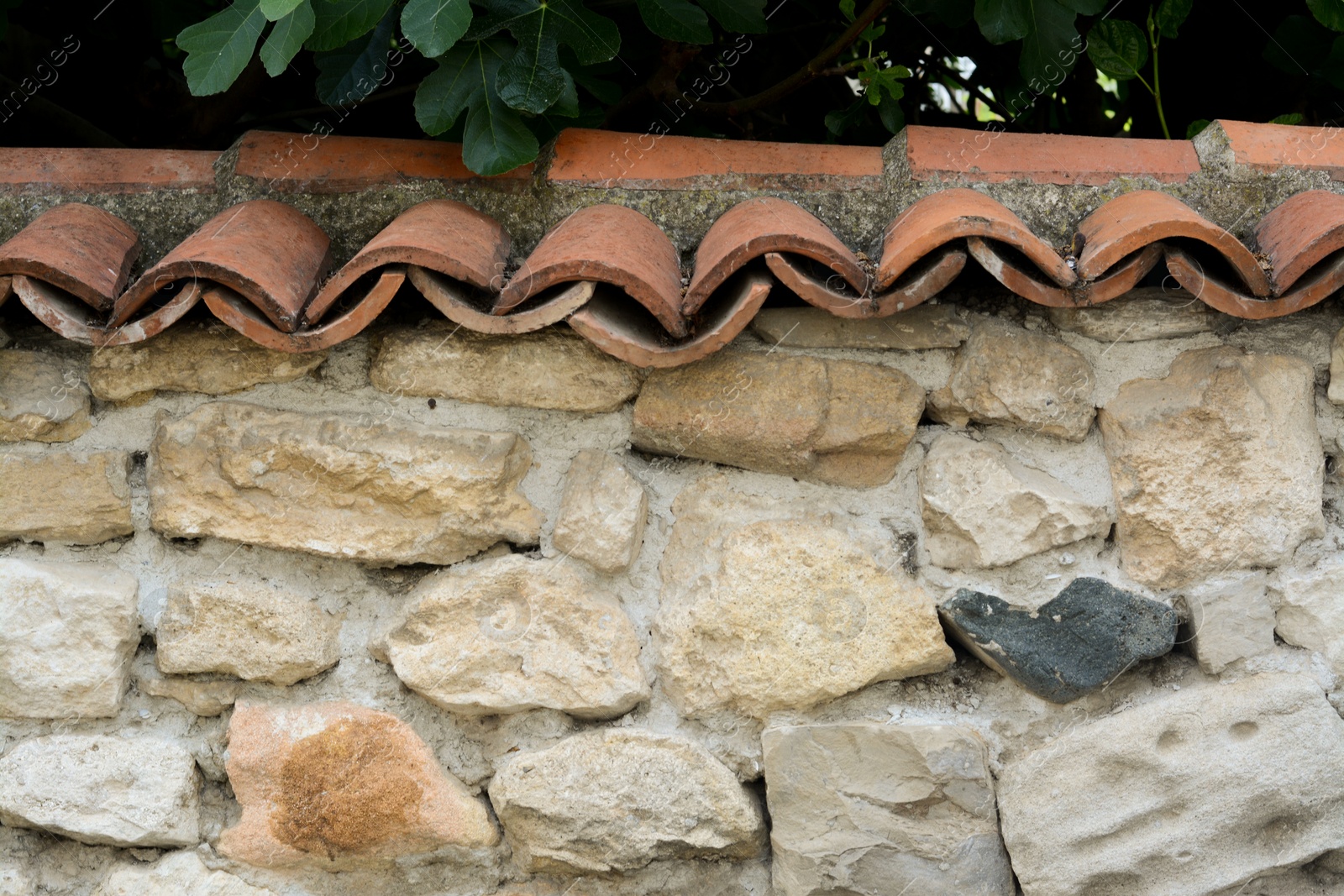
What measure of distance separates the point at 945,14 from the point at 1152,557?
904 millimetres

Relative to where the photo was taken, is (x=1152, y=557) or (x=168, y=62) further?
(x=168, y=62)

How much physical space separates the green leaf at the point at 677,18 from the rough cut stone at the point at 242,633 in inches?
37.0

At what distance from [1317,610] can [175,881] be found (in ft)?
5.23

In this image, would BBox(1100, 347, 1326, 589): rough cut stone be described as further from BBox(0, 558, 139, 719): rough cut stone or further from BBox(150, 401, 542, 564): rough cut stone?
BBox(0, 558, 139, 719): rough cut stone

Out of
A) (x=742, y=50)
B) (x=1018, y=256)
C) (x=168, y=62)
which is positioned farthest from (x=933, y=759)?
(x=168, y=62)

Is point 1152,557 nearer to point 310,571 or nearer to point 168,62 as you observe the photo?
point 310,571

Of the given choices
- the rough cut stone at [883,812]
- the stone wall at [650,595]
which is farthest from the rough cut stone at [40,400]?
the rough cut stone at [883,812]

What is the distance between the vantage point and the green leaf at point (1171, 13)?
6.09ft

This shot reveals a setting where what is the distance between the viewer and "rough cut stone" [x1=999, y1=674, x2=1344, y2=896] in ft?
4.61

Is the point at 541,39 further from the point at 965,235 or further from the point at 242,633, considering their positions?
the point at 242,633

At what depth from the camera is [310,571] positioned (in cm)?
153

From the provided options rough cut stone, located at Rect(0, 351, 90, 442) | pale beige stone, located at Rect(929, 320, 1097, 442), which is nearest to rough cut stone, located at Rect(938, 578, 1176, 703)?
pale beige stone, located at Rect(929, 320, 1097, 442)

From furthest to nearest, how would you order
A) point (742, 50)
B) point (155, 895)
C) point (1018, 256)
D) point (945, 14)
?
point (742, 50) → point (945, 14) → point (155, 895) → point (1018, 256)

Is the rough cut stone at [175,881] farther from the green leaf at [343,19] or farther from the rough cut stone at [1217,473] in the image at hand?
the rough cut stone at [1217,473]
